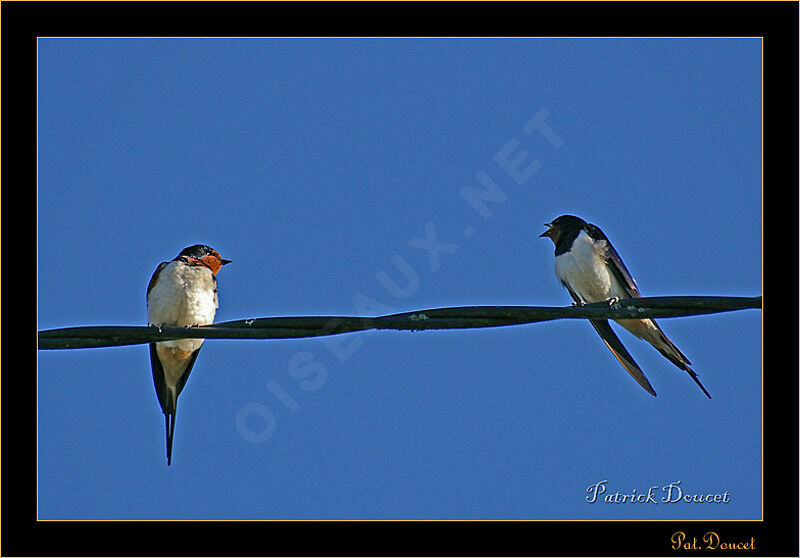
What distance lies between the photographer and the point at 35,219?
16.2 feet

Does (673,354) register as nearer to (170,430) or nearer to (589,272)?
(589,272)

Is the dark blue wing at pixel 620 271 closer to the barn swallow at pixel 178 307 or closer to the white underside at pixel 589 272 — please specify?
the white underside at pixel 589 272

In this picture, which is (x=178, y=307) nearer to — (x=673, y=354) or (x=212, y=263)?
(x=212, y=263)

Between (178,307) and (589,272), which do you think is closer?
A: (178,307)

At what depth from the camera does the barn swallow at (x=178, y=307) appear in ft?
21.6

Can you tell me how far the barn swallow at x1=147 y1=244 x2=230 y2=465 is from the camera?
659cm

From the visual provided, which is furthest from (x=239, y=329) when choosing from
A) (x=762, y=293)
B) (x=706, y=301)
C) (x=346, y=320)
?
(x=762, y=293)

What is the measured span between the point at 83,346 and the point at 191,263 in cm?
283

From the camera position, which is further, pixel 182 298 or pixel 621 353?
pixel 182 298

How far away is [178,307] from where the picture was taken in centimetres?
658

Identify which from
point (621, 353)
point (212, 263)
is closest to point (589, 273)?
point (621, 353)

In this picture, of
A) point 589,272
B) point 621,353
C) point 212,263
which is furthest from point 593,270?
point 212,263

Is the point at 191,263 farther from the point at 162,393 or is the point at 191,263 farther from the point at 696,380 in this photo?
the point at 696,380

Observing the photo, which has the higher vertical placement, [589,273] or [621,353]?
[589,273]
